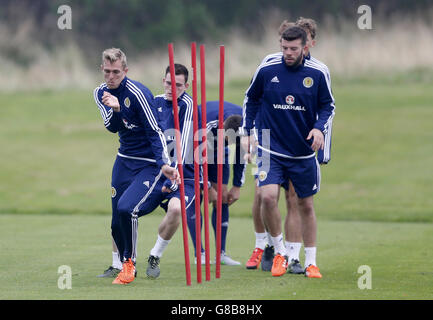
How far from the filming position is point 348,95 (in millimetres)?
28031

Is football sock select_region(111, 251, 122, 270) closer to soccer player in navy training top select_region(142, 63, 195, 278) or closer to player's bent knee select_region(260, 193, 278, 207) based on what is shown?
soccer player in navy training top select_region(142, 63, 195, 278)

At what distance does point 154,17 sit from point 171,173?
1219 inches

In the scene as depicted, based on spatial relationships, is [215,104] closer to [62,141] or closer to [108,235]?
[108,235]

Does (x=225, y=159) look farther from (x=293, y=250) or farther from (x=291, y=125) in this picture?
(x=291, y=125)

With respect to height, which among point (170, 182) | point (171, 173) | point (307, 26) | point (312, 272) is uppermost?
point (307, 26)

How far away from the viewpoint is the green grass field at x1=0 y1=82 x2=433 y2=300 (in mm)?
8711

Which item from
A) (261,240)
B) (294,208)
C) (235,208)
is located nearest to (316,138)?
(294,208)

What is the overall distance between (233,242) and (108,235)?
6.02 feet

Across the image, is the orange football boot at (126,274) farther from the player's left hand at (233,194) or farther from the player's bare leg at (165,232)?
the player's left hand at (233,194)

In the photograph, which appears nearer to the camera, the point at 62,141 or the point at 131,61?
the point at 62,141

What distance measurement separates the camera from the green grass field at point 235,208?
28.6 ft

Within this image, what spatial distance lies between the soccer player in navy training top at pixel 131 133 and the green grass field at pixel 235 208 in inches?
28.9

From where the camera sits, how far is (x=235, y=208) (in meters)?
18.9
